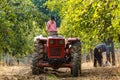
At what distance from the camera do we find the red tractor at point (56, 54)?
15.6 metres

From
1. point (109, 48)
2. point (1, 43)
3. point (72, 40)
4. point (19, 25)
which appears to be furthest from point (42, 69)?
point (109, 48)

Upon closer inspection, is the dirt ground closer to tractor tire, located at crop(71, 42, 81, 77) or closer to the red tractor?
tractor tire, located at crop(71, 42, 81, 77)

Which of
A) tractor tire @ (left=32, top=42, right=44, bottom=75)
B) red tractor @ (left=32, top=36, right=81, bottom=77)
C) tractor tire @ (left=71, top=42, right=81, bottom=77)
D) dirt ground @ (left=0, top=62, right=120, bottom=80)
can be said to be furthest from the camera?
tractor tire @ (left=32, top=42, right=44, bottom=75)

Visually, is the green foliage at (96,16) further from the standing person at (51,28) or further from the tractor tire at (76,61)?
the tractor tire at (76,61)

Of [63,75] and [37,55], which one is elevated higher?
[37,55]

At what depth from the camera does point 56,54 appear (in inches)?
637

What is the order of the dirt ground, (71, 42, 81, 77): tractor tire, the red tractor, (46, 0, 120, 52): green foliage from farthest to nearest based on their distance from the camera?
the red tractor, (71, 42, 81, 77): tractor tire, the dirt ground, (46, 0, 120, 52): green foliage

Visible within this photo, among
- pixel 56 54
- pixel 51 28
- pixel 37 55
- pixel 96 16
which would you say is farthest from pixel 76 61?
pixel 96 16

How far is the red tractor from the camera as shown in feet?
51.3

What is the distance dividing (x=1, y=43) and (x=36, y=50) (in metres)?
2.74

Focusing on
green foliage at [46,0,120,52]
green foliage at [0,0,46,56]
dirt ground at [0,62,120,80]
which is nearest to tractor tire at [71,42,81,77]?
dirt ground at [0,62,120,80]

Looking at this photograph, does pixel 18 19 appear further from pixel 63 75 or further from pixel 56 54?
pixel 63 75

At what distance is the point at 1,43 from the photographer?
13328mm

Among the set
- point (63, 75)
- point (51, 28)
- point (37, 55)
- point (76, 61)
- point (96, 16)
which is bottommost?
point (63, 75)
